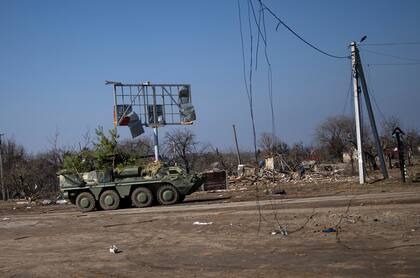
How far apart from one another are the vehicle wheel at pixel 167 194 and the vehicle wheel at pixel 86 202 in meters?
3.12

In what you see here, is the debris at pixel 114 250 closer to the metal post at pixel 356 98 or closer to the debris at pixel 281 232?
the debris at pixel 281 232

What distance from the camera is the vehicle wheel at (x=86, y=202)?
84.4 ft

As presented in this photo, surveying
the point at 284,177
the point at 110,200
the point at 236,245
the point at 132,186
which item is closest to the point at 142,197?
the point at 132,186

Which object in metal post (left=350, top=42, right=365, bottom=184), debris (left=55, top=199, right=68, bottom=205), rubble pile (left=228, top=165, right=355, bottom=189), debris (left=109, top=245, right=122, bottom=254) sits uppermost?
metal post (left=350, top=42, right=365, bottom=184)

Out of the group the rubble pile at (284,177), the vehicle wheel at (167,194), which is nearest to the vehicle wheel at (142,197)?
the vehicle wheel at (167,194)

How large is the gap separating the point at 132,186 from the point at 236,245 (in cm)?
1465

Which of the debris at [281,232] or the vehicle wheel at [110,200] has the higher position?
the vehicle wheel at [110,200]

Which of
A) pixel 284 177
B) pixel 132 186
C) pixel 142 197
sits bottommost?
pixel 284 177

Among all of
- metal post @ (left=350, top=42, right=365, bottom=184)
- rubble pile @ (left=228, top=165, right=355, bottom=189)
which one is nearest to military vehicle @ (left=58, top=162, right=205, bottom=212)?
metal post @ (left=350, top=42, right=365, bottom=184)

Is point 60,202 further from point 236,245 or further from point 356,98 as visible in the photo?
point 236,245

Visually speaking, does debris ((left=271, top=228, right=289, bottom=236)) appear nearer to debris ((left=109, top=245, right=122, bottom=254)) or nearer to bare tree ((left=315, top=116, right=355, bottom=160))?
debris ((left=109, top=245, right=122, bottom=254))

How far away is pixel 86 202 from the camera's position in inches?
1013

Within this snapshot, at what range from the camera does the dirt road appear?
29.0 ft

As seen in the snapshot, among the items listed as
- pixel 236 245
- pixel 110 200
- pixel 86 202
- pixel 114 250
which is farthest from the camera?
pixel 86 202
